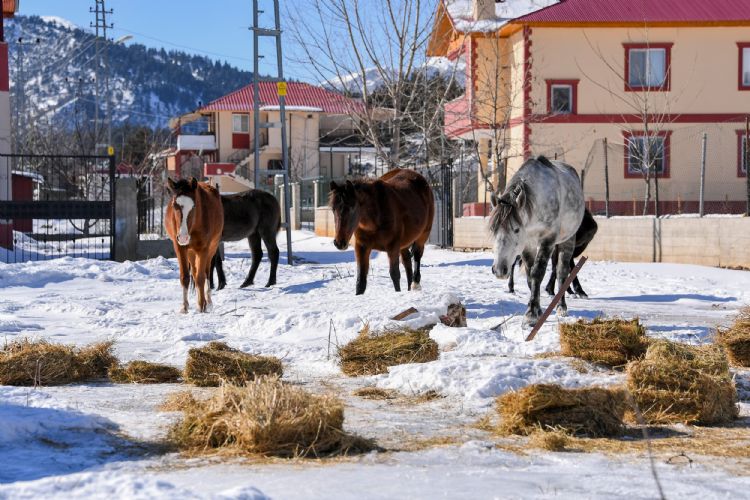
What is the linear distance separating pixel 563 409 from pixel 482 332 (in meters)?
3.15

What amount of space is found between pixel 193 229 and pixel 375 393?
6.52 meters

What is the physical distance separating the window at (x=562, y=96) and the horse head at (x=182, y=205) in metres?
26.9

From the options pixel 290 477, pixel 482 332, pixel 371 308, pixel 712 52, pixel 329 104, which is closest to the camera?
pixel 290 477

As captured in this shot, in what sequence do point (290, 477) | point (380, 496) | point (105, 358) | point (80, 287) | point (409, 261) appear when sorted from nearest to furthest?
1. point (380, 496)
2. point (290, 477)
3. point (105, 358)
4. point (409, 261)
5. point (80, 287)

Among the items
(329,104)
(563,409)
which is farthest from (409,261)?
(329,104)

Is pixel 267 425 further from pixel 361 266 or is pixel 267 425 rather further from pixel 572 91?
pixel 572 91

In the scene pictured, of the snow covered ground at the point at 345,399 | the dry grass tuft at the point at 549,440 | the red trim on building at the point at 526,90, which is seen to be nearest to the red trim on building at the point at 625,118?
the red trim on building at the point at 526,90

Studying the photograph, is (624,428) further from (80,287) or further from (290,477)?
(80,287)

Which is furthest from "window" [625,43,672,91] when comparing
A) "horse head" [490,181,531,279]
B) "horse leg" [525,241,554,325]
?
"horse head" [490,181,531,279]

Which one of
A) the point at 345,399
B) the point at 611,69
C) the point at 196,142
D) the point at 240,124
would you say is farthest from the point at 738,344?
the point at 196,142

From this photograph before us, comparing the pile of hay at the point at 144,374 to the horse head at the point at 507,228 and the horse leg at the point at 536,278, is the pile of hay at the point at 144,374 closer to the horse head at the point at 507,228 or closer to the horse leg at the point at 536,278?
the horse head at the point at 507,228

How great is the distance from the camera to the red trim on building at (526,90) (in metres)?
38.3

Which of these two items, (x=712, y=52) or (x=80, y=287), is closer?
(x=80, y=287)

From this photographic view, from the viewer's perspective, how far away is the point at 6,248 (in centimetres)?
2573
